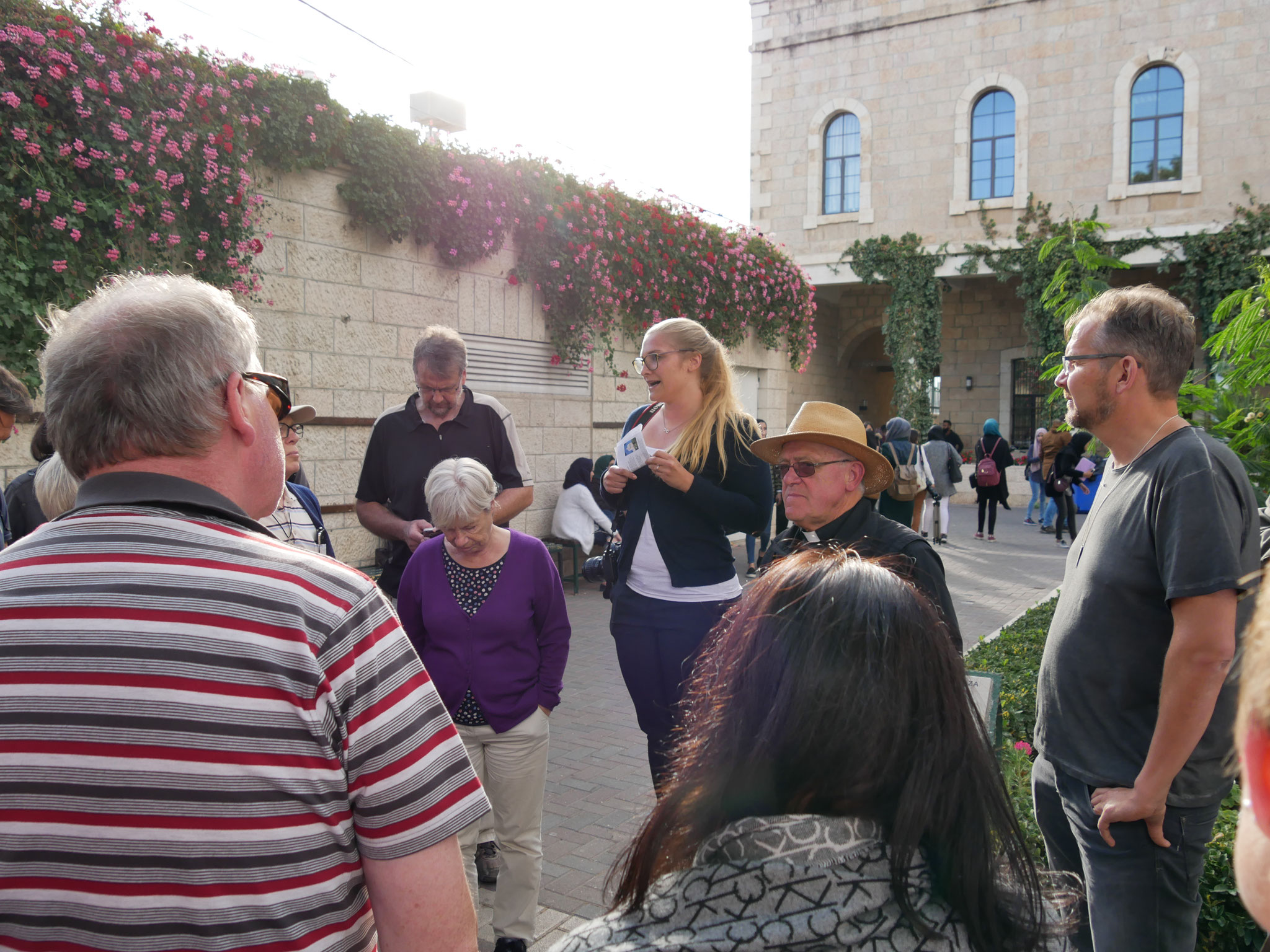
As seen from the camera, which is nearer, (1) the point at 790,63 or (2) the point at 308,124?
(2) the point at 308,124

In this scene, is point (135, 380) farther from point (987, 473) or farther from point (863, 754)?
point (987, 473)

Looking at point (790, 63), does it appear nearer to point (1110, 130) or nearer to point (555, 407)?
point (1110, 130)

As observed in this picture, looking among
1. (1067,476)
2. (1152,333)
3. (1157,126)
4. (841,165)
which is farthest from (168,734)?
(841,165)

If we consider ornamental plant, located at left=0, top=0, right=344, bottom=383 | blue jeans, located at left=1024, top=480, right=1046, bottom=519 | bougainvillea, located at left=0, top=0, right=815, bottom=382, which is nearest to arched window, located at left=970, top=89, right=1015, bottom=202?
blue jeans, located at left=1024, top=480, right=1046, bottom=519

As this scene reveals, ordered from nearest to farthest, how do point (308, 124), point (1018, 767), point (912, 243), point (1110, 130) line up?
point (1018, 767) < point (308, 124) < point (1110, 130) < point (912, 243)

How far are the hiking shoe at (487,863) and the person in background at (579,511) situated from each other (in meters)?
5.78

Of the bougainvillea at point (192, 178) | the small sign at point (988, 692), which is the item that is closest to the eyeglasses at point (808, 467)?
the small sign at point (988, 692)

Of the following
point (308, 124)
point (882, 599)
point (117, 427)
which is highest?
point (308, 124)

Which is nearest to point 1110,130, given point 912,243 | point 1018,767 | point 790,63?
point 912,243

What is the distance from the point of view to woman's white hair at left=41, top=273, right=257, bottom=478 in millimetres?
1267

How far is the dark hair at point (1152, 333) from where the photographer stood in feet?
7.29

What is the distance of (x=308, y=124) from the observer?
6.82 meters

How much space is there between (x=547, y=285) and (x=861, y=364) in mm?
17882

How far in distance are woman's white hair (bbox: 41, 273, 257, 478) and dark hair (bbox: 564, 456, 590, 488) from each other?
27.1ft
